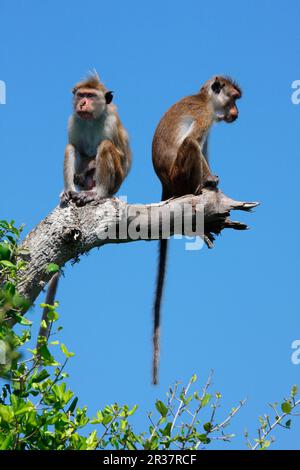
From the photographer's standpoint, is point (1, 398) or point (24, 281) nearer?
point (1, 398)

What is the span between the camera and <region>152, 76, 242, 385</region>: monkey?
10.8 metres

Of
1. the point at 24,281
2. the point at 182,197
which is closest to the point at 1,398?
the point at 24,281

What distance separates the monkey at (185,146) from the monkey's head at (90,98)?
99cm

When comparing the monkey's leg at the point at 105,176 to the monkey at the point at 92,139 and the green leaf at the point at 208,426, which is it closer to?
the monkey at the point at 92,139

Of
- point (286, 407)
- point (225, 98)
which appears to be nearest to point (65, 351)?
point (286, 407)

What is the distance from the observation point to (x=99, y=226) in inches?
370

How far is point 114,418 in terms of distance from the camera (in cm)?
612

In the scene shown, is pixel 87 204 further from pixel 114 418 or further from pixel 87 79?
pixel 114 418

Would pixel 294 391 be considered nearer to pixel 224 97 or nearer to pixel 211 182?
pixel 211 182

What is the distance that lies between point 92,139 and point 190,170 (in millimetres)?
1374

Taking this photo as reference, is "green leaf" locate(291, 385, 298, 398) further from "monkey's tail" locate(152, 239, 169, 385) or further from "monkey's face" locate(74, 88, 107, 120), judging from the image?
"monkey's face" locate(74, 88, 107, 120)

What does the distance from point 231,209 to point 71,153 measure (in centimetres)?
226

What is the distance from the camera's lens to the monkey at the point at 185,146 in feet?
35.5

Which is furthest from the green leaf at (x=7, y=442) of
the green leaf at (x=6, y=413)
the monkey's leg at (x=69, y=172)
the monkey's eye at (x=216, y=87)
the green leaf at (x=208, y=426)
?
the monkey's eye at (x=216, y=87)
